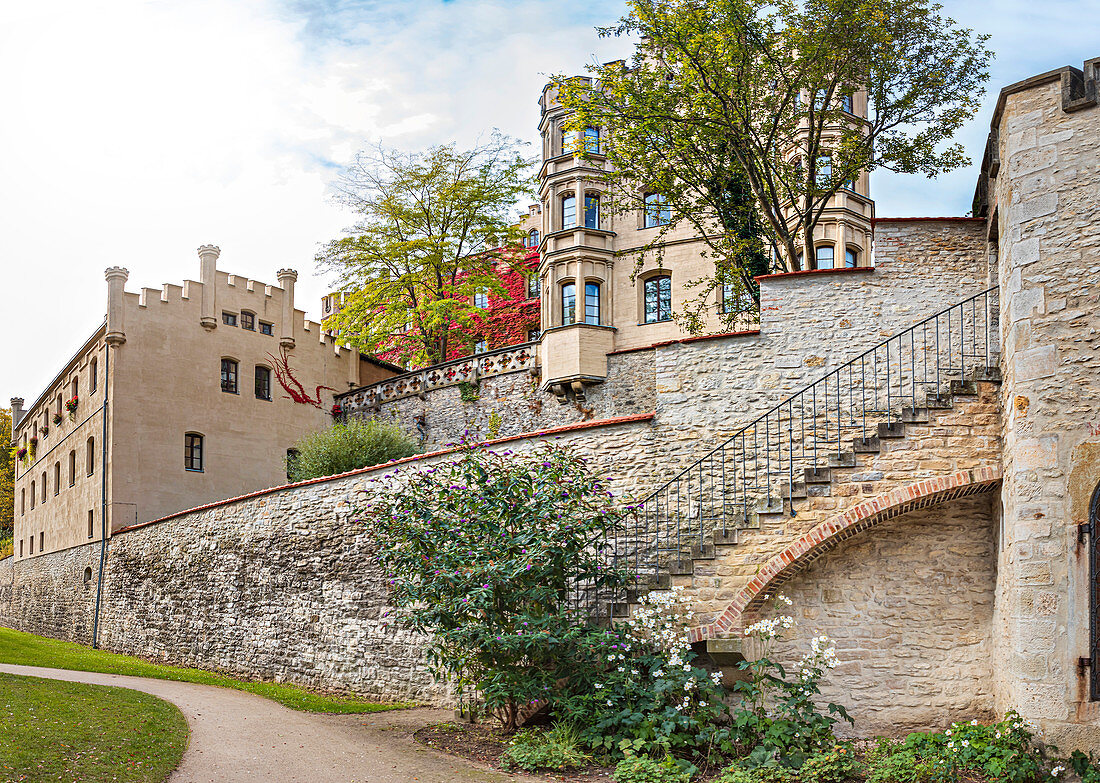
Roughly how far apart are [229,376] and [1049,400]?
75.3 feet

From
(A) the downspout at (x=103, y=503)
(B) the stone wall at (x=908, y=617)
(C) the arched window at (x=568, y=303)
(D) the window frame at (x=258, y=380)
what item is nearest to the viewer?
(B) the stone wall at (x=908, y=617)

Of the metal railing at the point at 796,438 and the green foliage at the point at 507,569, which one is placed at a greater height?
the metal railing at the point at 796,438

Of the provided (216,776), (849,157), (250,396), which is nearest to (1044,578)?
(216,776)

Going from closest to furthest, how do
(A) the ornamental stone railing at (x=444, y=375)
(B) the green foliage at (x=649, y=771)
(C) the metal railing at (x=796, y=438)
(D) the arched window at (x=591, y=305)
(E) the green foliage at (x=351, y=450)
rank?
(B) the green foliage at (x=649, y=771) < (C) the metal railing at (x=796, y=438) < (E) the green foliage at (x=351, y=450) < (A) the ornamental stone railing at (x=444, y=375) < (D) the arched window at (x=591, y=305)

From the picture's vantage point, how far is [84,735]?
1034 cm

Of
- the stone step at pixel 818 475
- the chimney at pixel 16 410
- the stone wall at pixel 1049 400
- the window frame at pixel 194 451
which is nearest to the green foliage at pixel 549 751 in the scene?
the stone step at pixel 818 475

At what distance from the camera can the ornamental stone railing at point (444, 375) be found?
83.0ft

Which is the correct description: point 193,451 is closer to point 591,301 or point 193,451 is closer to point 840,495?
point 591,301

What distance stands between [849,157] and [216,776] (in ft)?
47.5

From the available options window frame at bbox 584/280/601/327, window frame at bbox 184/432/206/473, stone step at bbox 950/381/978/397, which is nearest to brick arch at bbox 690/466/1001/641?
stone step at bbox 950/381/978/397

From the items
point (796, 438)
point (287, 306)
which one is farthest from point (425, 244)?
point (796, 438)

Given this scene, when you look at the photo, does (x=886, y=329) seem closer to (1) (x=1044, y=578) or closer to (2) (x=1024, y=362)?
(2) (x=1024, y=362)

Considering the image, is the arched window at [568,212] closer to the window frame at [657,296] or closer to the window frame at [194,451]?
the window frame at [657,296]

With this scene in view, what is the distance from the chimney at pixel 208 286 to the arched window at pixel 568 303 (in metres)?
9.87
